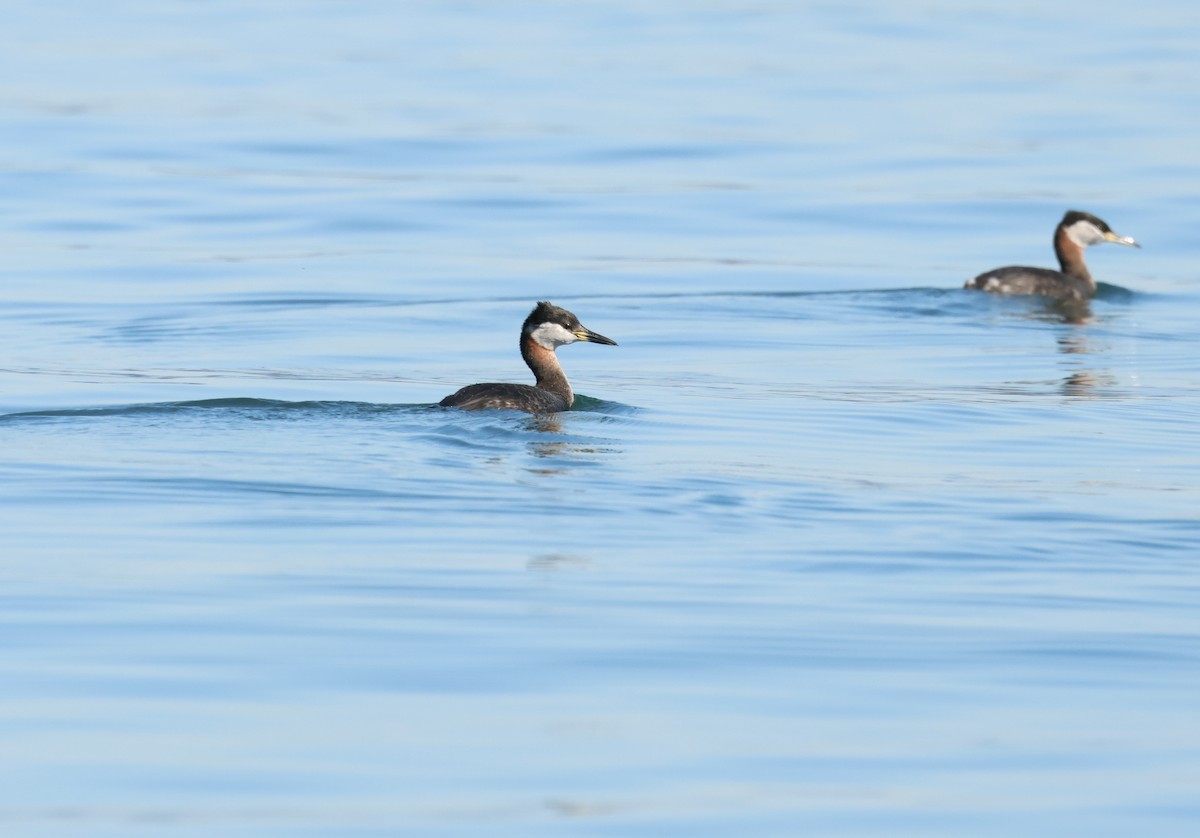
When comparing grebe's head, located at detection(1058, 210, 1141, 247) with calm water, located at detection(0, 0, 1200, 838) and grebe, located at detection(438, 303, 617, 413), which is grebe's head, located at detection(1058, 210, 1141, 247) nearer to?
calm water, located at detection(0, 0, 1200, 838)

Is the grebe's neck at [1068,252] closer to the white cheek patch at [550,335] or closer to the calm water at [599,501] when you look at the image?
the calm water at [599,501]

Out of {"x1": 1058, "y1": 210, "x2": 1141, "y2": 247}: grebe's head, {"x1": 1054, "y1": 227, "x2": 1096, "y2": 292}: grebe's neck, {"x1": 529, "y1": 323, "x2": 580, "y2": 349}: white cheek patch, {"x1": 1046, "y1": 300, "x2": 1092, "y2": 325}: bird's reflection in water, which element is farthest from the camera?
{"x1": 1054, "y1": 227, "x2": 1096, "y2": 292}: grebe's neck

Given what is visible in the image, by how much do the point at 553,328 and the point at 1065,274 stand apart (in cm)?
907

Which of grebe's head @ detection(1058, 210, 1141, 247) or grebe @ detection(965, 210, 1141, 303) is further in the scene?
grebe's head @ detection(1058, 210, 1141, 247)

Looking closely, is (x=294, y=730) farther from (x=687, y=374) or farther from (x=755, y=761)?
(x=687, y=374)

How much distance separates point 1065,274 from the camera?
2320 cm

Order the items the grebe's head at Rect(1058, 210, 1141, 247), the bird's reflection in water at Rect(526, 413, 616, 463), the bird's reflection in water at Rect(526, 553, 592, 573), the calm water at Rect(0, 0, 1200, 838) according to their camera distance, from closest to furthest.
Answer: the calm water at Rect(0, 0, 1200, 838), the bird's reflection in water at Rect(526, 553, 592, 573), the bird's reflection in water at Rect(526, 413, 616, 463), the grebe's head at Rect(1058, 210, 1141, 247)

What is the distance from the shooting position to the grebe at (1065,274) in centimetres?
2194

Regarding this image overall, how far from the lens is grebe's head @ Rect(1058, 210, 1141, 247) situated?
24.0 metres

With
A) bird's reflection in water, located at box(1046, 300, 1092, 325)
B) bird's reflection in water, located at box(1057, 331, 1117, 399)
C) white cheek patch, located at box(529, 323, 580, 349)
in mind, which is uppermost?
white cheek patch, located at box(529, 323, 580, 349)

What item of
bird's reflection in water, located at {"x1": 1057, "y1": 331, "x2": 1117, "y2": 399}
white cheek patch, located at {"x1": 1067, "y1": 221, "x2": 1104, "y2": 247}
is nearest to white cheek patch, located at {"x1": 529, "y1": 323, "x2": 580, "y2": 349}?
bird's reflection in water, located at {"x1": 1057, "y1": 331, "x2": 1117, "y2": 399}

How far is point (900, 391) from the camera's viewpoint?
1672cm

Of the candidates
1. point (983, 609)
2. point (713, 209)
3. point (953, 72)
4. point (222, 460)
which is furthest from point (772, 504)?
point (953, 72)

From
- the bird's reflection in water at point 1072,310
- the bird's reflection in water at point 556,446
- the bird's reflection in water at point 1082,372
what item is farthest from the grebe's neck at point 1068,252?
the bird's reflection in water at point 556,446
